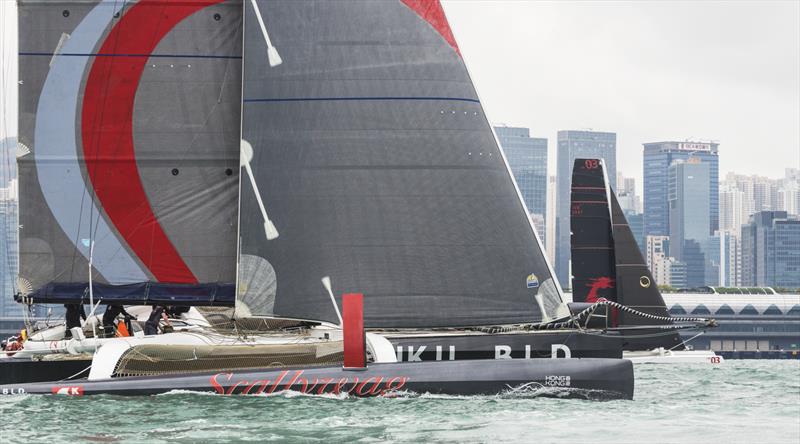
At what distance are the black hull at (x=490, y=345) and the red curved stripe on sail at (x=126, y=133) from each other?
400 cm

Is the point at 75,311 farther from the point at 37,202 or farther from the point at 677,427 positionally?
the point at 677,427

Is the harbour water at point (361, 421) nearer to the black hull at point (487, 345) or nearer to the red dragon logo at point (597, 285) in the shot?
the black hull at point (487, 345)

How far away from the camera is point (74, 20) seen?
21.0 m

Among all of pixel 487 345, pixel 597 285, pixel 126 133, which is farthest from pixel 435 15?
pixel 597 285

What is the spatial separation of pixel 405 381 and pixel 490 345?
530 cm

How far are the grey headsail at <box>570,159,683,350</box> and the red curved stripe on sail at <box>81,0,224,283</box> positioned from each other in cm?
1945

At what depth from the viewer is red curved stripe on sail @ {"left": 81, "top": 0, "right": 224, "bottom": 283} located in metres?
20.8

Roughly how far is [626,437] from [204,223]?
8208 millimetres

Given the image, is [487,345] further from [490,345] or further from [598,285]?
[598,285]

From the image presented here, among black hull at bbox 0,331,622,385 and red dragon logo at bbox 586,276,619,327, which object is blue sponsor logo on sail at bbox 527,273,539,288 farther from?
red dragon logo at bbox 586,276,619,327

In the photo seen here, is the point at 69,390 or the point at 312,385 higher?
the point at 312,385

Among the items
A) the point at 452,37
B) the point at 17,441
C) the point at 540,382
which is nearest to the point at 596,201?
the point at 452,37

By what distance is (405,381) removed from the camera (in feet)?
57.4

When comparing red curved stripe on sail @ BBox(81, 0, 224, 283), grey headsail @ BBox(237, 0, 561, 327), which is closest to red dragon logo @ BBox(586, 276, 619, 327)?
grey headsail @ BBox(237, 0, 561, 327)
